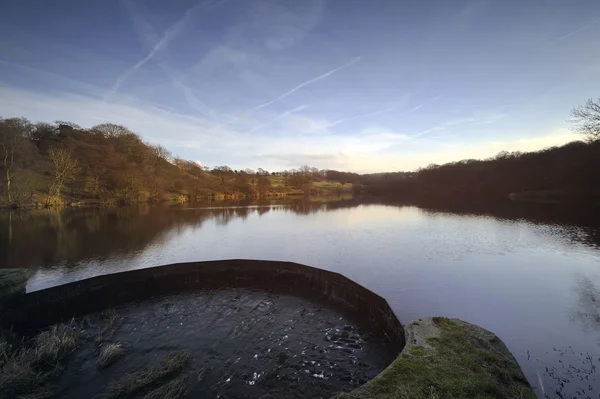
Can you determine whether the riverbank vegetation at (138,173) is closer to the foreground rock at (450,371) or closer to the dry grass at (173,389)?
the foreground rock at (450,371)

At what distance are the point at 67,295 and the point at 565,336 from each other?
16.1m

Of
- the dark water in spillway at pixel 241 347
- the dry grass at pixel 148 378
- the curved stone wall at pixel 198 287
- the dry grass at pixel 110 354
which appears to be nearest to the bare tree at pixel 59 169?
the curved stone wall at pixel 198 287

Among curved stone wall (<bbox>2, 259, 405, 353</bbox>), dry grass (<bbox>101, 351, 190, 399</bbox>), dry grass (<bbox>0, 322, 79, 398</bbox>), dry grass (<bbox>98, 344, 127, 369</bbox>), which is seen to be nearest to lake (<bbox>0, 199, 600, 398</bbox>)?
curved stone wall (<bbox>2, 259, 405, 353</bbox>)

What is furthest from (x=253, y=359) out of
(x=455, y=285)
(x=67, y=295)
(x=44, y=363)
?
(x=455, y=285)

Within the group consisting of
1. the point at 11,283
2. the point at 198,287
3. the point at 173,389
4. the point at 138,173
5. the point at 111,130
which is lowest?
the point at 198,287

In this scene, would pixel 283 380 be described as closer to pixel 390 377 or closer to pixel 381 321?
pixel 390 377

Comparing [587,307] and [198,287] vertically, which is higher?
[587,307]

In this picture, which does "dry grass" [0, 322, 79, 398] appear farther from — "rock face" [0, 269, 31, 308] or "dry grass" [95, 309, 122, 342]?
"rock face" [0, 269, 31, 308]

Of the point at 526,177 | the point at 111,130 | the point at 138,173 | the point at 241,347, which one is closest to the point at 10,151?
the point at 138,173

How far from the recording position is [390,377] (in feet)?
14.8

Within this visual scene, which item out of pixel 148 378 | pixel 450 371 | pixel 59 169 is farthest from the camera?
pixel 59 169

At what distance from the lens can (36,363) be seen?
21.6 feet

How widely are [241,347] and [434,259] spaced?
12.4 m

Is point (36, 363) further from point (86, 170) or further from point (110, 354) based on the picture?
point (86, 170)
